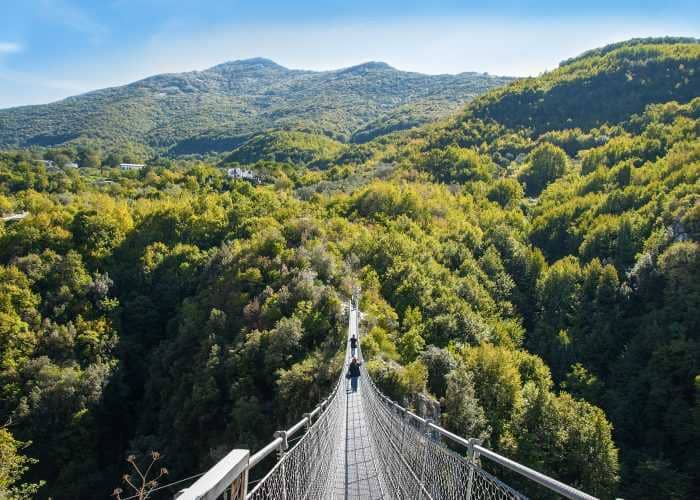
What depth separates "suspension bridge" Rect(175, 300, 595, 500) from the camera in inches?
79.4

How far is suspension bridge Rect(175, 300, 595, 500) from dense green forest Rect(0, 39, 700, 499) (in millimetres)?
9340

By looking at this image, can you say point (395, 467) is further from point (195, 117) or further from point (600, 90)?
point (195, 117)

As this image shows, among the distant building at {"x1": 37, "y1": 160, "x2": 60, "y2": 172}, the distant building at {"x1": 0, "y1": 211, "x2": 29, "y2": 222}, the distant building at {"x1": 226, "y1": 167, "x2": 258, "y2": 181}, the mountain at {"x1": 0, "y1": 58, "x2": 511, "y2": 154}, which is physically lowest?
the distant building at {"x1": 0, "y1": 211, "x2": 29, "y2": 222}

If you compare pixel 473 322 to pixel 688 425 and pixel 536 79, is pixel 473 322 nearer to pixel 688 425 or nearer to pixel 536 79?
pixel 688 425

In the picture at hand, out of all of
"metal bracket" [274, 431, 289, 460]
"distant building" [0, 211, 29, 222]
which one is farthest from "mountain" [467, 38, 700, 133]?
Result: "metal bracket" [274, 431, 289, 460]

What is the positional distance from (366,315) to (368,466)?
16.1 meters

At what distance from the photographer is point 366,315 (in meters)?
24.9

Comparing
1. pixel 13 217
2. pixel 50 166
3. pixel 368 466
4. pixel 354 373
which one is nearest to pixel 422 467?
pixel 368 466

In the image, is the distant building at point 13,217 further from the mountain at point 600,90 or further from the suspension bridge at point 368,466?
the mountain at point 600,90

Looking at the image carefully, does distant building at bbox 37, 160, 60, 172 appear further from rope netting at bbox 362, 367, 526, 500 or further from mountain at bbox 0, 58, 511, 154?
rope netting at bbox 362, 367, 526, 500

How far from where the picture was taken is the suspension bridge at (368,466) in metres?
2.02

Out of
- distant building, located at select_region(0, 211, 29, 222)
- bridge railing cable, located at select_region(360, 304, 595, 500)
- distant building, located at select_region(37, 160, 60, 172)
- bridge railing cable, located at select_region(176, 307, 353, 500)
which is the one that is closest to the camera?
bridge railing cable, located at select_region(176, 307, 353, 500)

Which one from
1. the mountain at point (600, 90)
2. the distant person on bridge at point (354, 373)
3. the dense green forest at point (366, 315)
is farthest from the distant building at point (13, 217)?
the mountain at point (600, 90)

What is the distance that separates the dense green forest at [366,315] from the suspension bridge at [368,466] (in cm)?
934
